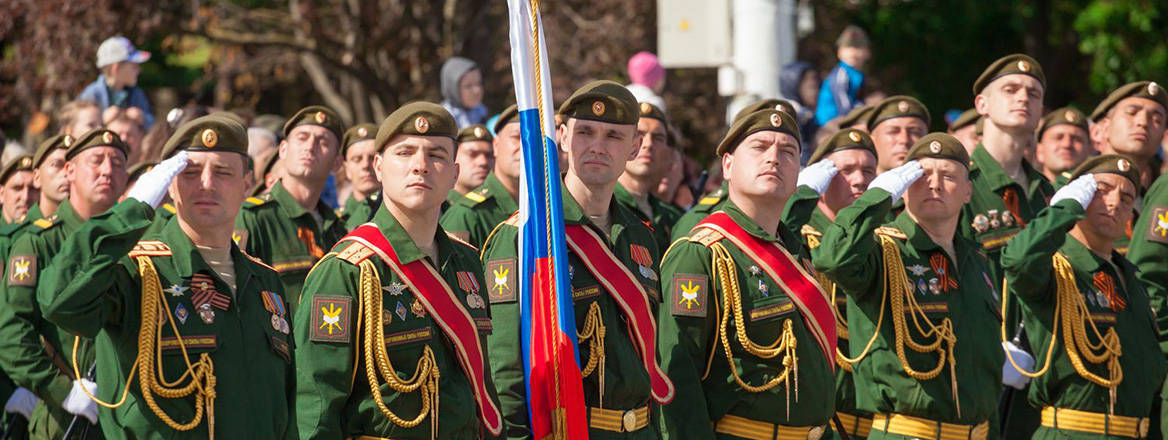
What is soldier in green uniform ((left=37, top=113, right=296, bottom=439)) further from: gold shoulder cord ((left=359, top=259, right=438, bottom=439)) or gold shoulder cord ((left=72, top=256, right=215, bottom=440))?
gold shoulder cord ((left=359, top=259, right=438, bottom=439))

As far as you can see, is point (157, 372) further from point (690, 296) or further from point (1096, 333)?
point (1096, 333)

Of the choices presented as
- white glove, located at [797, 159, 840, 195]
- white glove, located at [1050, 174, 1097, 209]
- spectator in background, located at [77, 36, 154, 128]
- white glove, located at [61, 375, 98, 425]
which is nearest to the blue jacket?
spectator in background, located at [77, 36, 154, 128]

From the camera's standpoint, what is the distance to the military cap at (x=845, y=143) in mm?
9219

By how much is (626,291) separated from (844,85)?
730cm

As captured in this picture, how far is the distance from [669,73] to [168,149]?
46.2 ft

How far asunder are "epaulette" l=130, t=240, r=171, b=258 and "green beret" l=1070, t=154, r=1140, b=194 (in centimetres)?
477

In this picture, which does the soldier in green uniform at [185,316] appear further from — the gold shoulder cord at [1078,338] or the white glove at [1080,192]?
the gold shoulder cord at [1078,338]

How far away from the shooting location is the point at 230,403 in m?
6.32

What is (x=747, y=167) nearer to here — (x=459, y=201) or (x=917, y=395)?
(x=917, y=395)

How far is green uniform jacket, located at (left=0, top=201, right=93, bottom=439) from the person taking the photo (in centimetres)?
816

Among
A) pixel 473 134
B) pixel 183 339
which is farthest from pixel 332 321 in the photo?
pixel 473 134

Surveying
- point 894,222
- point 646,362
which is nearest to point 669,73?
point 894,222

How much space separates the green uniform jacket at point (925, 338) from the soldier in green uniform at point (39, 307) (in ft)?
11.5

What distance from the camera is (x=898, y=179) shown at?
7.60 meters
